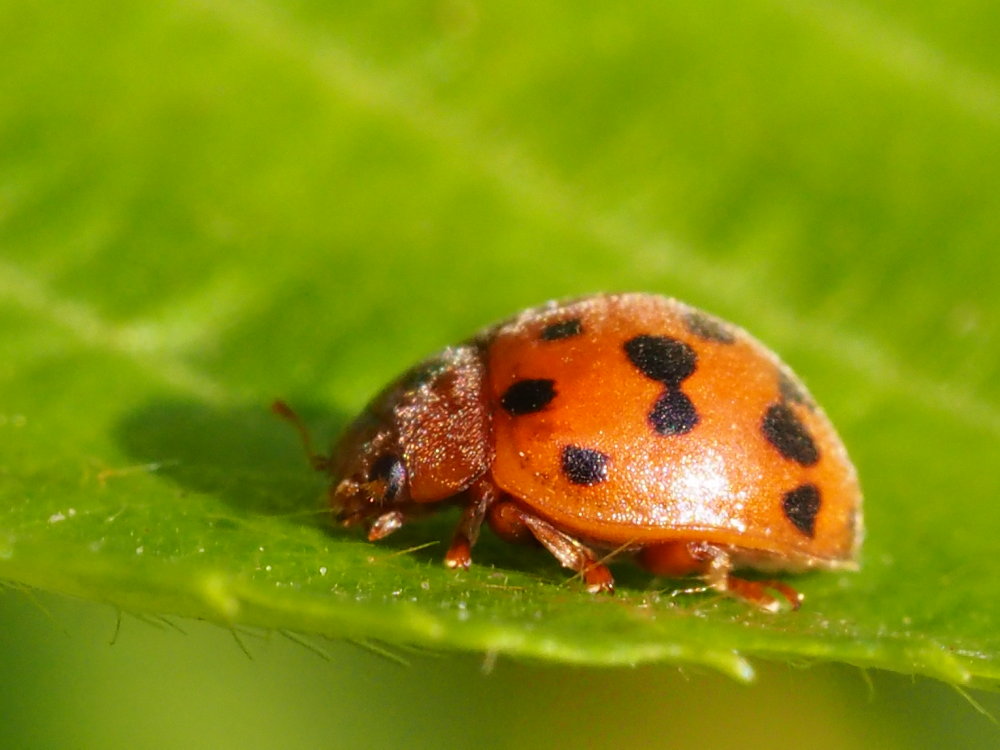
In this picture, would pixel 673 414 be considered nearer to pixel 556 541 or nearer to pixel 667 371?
pixel 667 371

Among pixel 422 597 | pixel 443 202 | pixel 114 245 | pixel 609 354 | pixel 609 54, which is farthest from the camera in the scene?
pixel 609 54

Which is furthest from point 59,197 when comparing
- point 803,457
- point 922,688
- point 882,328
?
point 922,688

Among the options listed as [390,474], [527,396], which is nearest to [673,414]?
[527,396]

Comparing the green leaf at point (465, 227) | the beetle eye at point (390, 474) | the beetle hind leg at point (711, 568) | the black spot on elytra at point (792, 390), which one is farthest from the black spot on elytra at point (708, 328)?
the beetle eye at point (390, 474)

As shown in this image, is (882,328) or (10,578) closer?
(10,578)

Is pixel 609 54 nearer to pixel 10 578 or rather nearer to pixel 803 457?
pixel 803 457

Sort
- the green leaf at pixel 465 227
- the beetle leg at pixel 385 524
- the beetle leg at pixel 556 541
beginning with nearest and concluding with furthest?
1. the beetle leg at pixel 556 541
2. the beetle leg at pixel 385 524
3. the green leaf at pixel 465 227

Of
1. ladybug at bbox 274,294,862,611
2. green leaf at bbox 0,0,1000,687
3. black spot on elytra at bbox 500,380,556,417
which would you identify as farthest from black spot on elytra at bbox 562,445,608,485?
green leaf at bbox 0,0,1000,687

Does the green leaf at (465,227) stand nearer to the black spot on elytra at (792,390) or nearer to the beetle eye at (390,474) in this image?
the beetle eye at (390,474)
